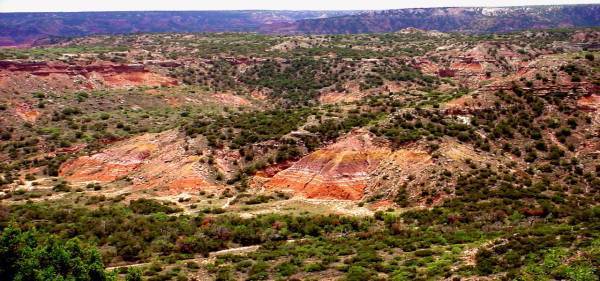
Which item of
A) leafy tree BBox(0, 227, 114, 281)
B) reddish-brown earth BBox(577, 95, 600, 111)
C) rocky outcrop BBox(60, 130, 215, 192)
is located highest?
reddish-brown earth BBox(577, 95, 600, 111)

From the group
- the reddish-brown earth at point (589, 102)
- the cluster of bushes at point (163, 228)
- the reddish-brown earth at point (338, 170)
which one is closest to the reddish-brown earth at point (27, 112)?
the cluster of bushes at point (163, 228)

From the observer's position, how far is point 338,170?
4834cm

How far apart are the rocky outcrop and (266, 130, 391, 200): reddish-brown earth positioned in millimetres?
7641

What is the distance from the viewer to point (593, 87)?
5272cm

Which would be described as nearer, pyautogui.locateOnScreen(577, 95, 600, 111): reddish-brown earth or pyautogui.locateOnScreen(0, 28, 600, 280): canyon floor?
pyautogui.locateOnScreen(0, 28, 600, 280): canyon floor

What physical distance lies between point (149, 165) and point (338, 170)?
19.4 meters

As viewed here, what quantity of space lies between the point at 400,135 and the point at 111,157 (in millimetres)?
29685

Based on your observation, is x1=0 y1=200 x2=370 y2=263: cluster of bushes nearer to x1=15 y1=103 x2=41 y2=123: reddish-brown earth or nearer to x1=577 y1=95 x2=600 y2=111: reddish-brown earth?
x1=577 y1=95 x2=600 y2=111: reddish-brown earth

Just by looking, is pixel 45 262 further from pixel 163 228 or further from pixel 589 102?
pixel 589 102

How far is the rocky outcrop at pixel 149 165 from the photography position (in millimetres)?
51963

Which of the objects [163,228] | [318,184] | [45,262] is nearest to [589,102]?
[318,184]

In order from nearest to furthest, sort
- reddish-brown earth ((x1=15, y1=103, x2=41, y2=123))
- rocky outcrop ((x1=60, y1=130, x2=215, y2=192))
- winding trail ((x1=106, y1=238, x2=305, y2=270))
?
1. winding trail ((x1=106, y1=238, x2=305, y2=270))
2. rocky outcrop ((x1=60, y1=130, x2=215, y2=192))
3. reddish-brown earth ((x1=15, y1=103, x2=41, y2=123))

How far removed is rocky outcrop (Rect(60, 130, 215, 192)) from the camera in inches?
2046

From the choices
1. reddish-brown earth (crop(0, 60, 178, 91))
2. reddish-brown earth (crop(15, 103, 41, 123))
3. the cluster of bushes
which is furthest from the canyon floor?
reddish-brown earth (crop(0, 60, 178, 91))
